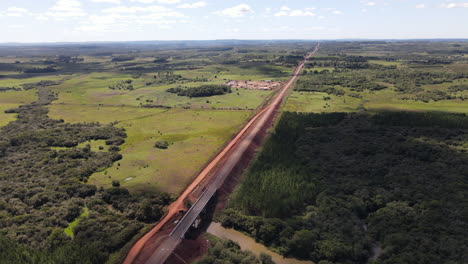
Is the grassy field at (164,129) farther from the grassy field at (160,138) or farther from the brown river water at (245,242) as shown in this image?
the brown river water at (245,242)

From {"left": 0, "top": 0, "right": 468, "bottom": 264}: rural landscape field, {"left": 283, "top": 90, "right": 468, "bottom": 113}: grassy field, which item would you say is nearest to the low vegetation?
{"left": 0, "top": 0, "right": 468, "bottom": 264}: rural landscape field

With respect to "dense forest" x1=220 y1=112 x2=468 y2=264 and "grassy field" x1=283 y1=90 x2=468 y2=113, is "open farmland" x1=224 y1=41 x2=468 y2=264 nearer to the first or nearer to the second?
"dense forest" x1=220 y1=112 x2=468 y2=264

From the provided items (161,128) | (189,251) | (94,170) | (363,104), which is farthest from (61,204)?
(363,104)

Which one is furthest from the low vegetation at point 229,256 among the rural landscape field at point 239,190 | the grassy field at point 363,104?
the grassy field at point 363,104

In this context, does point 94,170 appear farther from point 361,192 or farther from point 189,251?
point 361,192

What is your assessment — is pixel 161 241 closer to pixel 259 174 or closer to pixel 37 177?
pixel 259 174

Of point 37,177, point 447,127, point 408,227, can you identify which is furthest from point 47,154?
point 447,127
